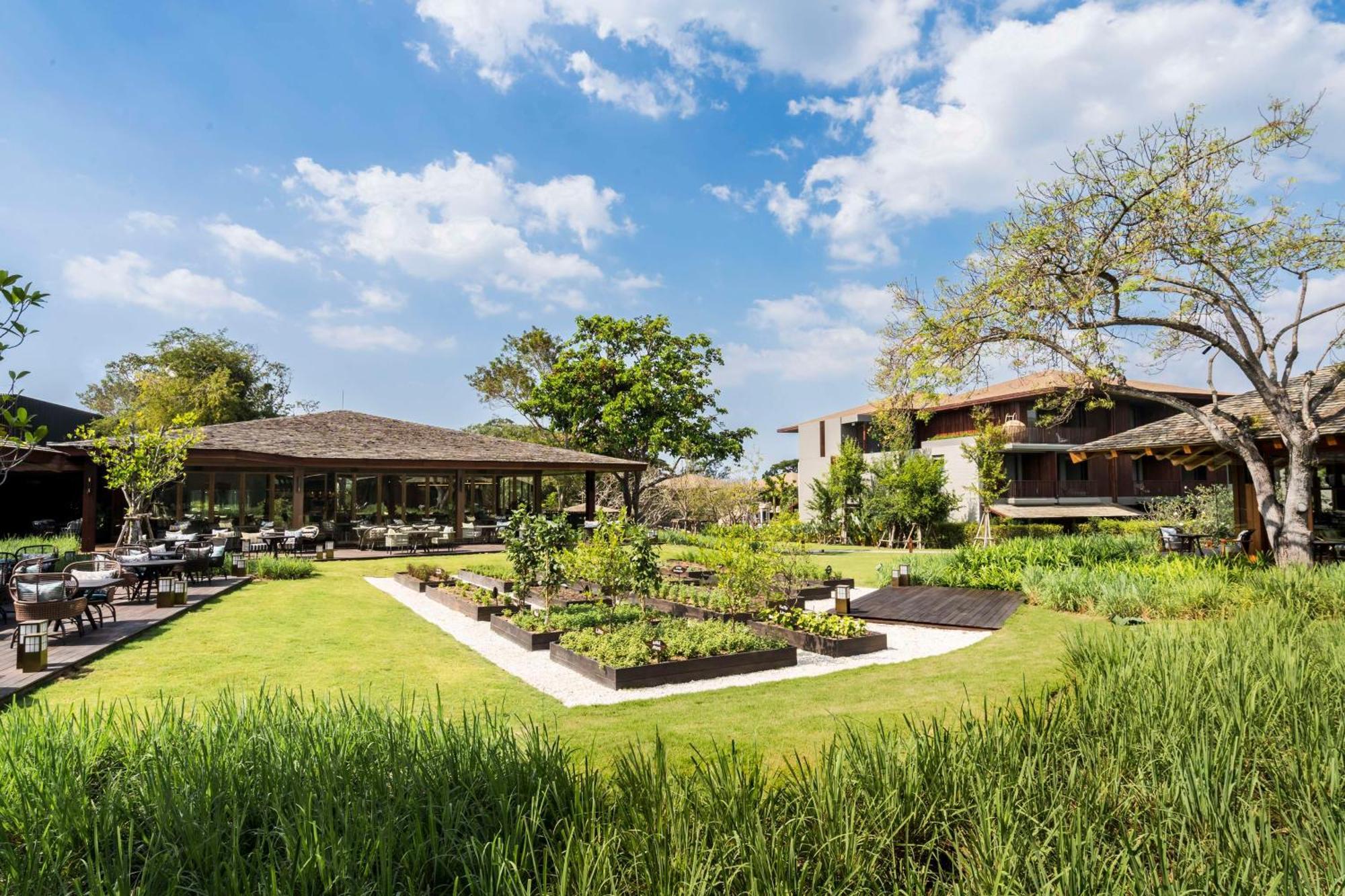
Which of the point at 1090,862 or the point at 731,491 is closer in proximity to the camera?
the point at 1090,862

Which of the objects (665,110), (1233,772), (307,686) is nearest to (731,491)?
(665,110)

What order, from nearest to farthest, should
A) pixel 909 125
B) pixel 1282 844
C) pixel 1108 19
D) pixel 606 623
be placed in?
1. pixel 1282 844
2. pixel 606 623
3. pixel 1108 19
4. pixel 909 125

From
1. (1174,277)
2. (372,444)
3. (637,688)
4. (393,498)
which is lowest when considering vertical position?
(637,688)

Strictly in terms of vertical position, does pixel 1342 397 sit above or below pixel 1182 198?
below

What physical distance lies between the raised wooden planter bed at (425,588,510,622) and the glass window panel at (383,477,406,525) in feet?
53.8

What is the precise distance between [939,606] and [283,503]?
24.4 meters

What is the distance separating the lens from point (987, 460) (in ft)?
91.7

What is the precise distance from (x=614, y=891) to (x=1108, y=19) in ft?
42.2

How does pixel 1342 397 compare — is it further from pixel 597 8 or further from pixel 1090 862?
pixel 1090 862

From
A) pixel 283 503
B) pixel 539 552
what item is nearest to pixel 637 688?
pixel 539 552

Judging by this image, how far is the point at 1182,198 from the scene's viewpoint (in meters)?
11.2

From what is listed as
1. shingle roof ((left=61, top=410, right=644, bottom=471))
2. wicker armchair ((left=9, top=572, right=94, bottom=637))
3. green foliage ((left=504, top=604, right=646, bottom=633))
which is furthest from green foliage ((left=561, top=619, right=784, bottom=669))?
shingle roof ((left=61, top=410, right=644, bottom=471))

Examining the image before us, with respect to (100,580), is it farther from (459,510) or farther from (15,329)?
(459,510)

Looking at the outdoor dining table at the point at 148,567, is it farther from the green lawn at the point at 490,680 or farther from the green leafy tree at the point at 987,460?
the green leafy tree at the point at 987,460
